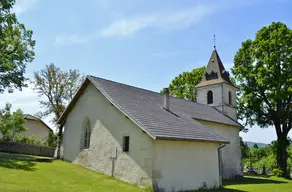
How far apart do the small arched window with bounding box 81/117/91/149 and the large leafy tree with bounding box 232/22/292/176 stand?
21.2 meters

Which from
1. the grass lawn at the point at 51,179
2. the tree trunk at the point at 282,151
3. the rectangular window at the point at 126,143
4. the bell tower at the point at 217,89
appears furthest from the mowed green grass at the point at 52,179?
the tree trunk at the point at 282,151

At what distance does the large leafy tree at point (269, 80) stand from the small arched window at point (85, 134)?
2121cm

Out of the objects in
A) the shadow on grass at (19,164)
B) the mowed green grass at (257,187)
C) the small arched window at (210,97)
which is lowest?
the mowed green grass at (257,187)

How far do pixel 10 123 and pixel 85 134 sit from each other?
22.5m

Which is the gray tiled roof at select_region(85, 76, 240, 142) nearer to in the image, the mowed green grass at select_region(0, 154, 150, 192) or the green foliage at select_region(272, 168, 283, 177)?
the mowed green grass at select_region(0, 154, 150, 192)

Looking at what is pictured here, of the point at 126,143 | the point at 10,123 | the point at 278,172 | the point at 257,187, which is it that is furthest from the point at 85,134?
the point at 278,172

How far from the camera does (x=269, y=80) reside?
29953 millimetres

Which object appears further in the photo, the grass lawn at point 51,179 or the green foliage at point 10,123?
the green foliage at point 10,123

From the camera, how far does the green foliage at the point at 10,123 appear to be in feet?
117

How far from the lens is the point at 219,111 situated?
31859 millimetres

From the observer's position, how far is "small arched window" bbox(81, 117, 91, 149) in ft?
60.7

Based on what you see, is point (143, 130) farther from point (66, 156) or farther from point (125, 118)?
point (66, 156)

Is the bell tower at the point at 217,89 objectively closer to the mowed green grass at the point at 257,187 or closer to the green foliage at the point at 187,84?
the green foliage at the point at 187,84

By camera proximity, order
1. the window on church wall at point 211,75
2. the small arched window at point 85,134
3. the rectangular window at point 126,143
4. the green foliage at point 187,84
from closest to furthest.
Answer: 1. the rectangular window at point 126,143
2. the small arched window at point 85,134
3. the window on church wall at point 211,75
4. the green foliage at point 187,84
